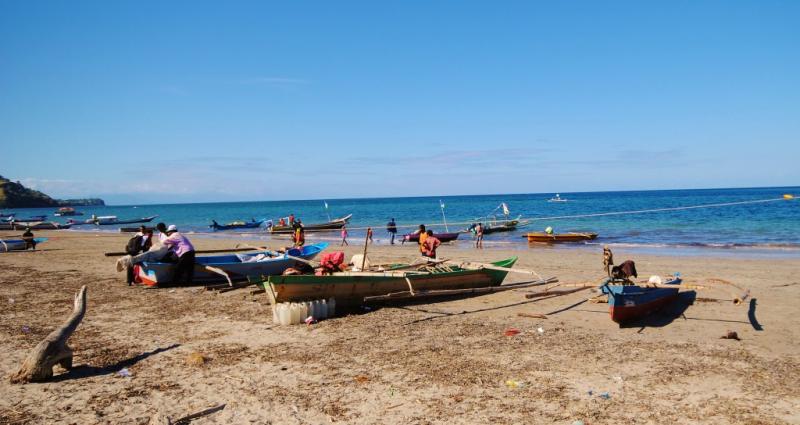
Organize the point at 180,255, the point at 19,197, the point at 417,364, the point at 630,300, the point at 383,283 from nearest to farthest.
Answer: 1. the point at 417,364
2. the point at 630,300
3. the point at 383,283
4. the point at 180,255
5. the point at 19,197

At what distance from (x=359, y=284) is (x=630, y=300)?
5.49 metres

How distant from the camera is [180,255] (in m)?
15.0

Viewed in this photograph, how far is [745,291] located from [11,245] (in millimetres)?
32828

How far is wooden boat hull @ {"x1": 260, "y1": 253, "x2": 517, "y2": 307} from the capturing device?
10.9m

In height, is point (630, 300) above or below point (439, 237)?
above

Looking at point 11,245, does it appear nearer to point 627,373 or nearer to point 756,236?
point 627,373

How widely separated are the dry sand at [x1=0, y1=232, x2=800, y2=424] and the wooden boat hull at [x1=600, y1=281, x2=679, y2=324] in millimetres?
259

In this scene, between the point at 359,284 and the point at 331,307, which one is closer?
the point at 331,307

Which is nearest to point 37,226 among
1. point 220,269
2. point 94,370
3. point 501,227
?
point 501,227

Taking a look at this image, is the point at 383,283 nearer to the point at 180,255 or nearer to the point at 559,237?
the point at 180,255

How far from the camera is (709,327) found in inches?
395

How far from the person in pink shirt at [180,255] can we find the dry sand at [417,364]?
185 cm

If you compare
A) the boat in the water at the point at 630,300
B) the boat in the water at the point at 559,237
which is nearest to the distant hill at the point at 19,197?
the boat in the water at the point at 559,237

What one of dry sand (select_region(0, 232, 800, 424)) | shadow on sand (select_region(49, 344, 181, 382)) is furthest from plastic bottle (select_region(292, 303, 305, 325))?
shadow on sand (select_region(49, 344, 181, 382))
